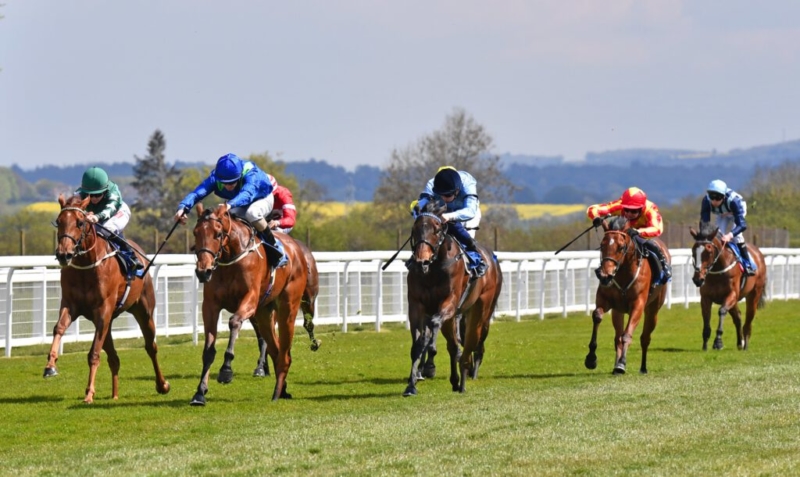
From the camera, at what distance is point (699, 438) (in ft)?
29.8

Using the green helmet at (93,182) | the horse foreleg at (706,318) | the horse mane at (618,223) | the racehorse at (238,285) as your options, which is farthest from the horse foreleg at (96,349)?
the horse foreleg at (706,318)

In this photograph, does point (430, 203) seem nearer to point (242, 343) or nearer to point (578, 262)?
point (242, 343)

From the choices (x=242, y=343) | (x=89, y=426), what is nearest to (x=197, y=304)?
(x=242, y=343)

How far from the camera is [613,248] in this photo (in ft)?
46.5

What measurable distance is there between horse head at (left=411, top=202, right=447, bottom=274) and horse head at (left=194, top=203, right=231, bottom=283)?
1557 mm

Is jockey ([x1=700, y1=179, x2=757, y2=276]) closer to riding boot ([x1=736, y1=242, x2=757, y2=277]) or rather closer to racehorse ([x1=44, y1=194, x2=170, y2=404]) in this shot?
riding boot ([x1=736, y1=242, x2=757, y2=277])

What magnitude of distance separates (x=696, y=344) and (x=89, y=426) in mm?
10449

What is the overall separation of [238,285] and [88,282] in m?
1.26

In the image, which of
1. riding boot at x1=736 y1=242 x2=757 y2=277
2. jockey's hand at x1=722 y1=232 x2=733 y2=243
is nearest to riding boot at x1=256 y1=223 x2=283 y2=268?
jockey's hand at x1=722 y1=232 x2=733 y2=243

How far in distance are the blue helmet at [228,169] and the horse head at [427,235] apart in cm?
151

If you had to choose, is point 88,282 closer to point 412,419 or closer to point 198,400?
point 198,400

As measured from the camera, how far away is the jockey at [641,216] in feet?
48.8

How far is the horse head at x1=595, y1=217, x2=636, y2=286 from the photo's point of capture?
46.2 feet

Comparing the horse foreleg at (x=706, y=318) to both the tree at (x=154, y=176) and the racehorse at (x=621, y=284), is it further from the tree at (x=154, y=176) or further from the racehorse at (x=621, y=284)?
the tree at (x=154, y=176)
